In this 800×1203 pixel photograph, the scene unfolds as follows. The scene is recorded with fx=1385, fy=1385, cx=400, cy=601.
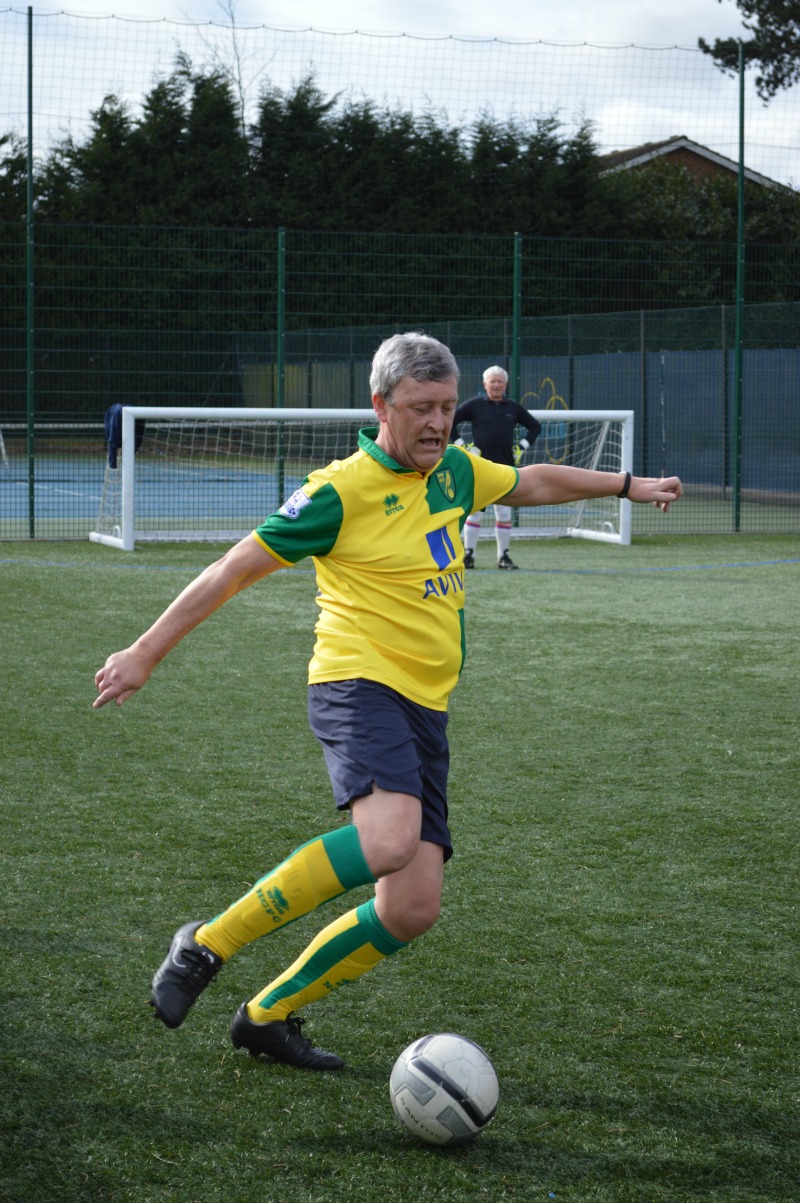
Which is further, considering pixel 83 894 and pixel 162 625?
pixel 83 894

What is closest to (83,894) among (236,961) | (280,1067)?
(236,961)

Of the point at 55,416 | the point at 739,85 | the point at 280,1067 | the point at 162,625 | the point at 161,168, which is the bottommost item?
the point at 280,1067

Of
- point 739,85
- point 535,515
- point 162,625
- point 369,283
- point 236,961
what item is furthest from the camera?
point 369,283

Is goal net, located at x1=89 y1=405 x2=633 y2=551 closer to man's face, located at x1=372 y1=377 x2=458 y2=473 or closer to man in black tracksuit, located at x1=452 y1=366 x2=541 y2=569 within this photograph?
man in black tracksuit, located at x1=452 y1=366 x2=541 y2=569

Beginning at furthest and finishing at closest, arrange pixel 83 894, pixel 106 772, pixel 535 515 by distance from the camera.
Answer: pixel 535 515
pixel 106 772
pixel 83 894

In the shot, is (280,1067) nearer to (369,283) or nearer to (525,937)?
(525,937)

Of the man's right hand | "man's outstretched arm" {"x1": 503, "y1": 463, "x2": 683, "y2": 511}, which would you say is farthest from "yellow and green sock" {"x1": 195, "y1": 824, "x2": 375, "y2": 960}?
"man's outstretched arm" {"x1": 503, "y1": 463, "x2": 683, "y2": 511}

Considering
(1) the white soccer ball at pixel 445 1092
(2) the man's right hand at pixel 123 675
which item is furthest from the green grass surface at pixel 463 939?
(2) the man's right hand at pixel 123 675

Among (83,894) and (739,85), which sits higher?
(739,85)

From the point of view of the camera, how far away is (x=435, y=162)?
111ft

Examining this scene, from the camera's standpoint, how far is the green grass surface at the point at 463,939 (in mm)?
2775

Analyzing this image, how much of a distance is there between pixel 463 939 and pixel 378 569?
51.2 inches

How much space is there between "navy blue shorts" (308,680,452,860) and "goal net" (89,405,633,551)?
10.0m

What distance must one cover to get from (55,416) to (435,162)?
18307 millimetres
